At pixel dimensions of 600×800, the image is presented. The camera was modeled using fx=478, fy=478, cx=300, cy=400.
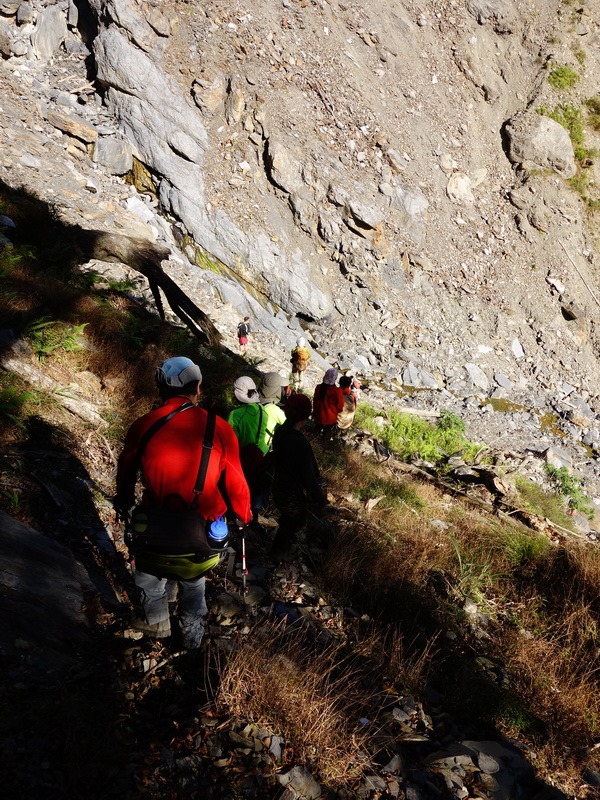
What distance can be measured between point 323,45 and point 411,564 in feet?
65.7

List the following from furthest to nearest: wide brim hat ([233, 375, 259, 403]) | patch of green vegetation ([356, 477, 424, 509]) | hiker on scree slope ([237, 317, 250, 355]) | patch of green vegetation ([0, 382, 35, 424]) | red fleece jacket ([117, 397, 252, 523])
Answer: hiker on scree slope ([237, 317, 250, 355]), patch of green vegetation ([356, 477, 424, 509]), patch of green vegetation ([0, 382, 35, 424]), wide brim hat ([233, 375, 259, 403]), red fleece jacket ([117, 397, 252, 523])

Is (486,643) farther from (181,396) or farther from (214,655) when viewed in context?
(181,396)

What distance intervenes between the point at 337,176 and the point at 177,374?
1697 centimetres

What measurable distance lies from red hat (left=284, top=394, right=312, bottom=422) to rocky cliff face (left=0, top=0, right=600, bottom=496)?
11001mm

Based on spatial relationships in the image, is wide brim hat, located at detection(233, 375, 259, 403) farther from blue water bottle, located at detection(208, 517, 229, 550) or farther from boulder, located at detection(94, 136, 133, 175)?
boulder, located at detection(94, 136, 133, 175)

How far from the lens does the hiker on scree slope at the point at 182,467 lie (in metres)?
2.89

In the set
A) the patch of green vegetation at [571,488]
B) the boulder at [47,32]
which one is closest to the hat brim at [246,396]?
the patch of green vegetation at [571,488]

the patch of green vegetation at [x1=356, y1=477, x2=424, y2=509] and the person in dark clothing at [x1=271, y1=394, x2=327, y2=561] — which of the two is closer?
the person in dark clothing at [x1=271, y1=394, x2=327, y2=561]

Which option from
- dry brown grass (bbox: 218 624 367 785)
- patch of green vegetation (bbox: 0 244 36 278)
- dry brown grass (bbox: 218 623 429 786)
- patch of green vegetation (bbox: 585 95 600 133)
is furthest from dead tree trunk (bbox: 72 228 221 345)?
patch of green vegetation (bbox: 585 95 600 133)

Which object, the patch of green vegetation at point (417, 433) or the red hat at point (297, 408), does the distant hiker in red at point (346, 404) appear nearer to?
the patch of green vegetation at point (417, 433)

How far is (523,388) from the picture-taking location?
58.2 ft

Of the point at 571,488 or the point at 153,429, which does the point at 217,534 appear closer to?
the point at 153,429

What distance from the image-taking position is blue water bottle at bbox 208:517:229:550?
3.00m

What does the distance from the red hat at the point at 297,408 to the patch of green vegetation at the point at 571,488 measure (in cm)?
1088
